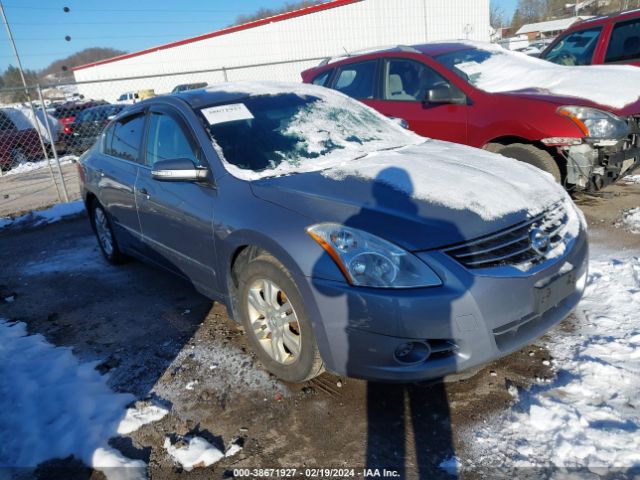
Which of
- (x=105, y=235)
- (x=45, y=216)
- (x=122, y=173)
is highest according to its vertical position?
(x=122, y=173)

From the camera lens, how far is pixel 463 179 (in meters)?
2.88

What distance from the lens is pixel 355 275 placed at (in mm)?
2330

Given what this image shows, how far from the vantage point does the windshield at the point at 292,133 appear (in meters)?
3.19

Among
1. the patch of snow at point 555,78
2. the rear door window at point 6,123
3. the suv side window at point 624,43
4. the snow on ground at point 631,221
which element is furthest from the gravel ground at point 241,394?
the rear door window at point 6,123

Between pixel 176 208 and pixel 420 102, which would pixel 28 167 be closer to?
pixel 420 102

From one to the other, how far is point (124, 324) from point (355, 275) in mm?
Result: 2372

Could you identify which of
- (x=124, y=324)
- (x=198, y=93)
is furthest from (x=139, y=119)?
(x=124, y=324)

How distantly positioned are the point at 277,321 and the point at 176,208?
1210mm

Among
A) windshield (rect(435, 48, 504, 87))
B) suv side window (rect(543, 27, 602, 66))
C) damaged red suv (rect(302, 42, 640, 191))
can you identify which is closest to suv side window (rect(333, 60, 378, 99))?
damaged red suv (rect(302, 42, 640, 191))

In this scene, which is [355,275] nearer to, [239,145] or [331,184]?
[331,184]

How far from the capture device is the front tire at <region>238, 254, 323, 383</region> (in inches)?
101

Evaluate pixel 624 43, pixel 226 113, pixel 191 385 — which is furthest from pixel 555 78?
pixel 191 385

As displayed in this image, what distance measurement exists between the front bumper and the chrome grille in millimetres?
72

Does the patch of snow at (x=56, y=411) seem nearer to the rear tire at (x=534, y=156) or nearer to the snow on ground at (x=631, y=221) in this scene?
the rear tire at (x=534, y=156)
